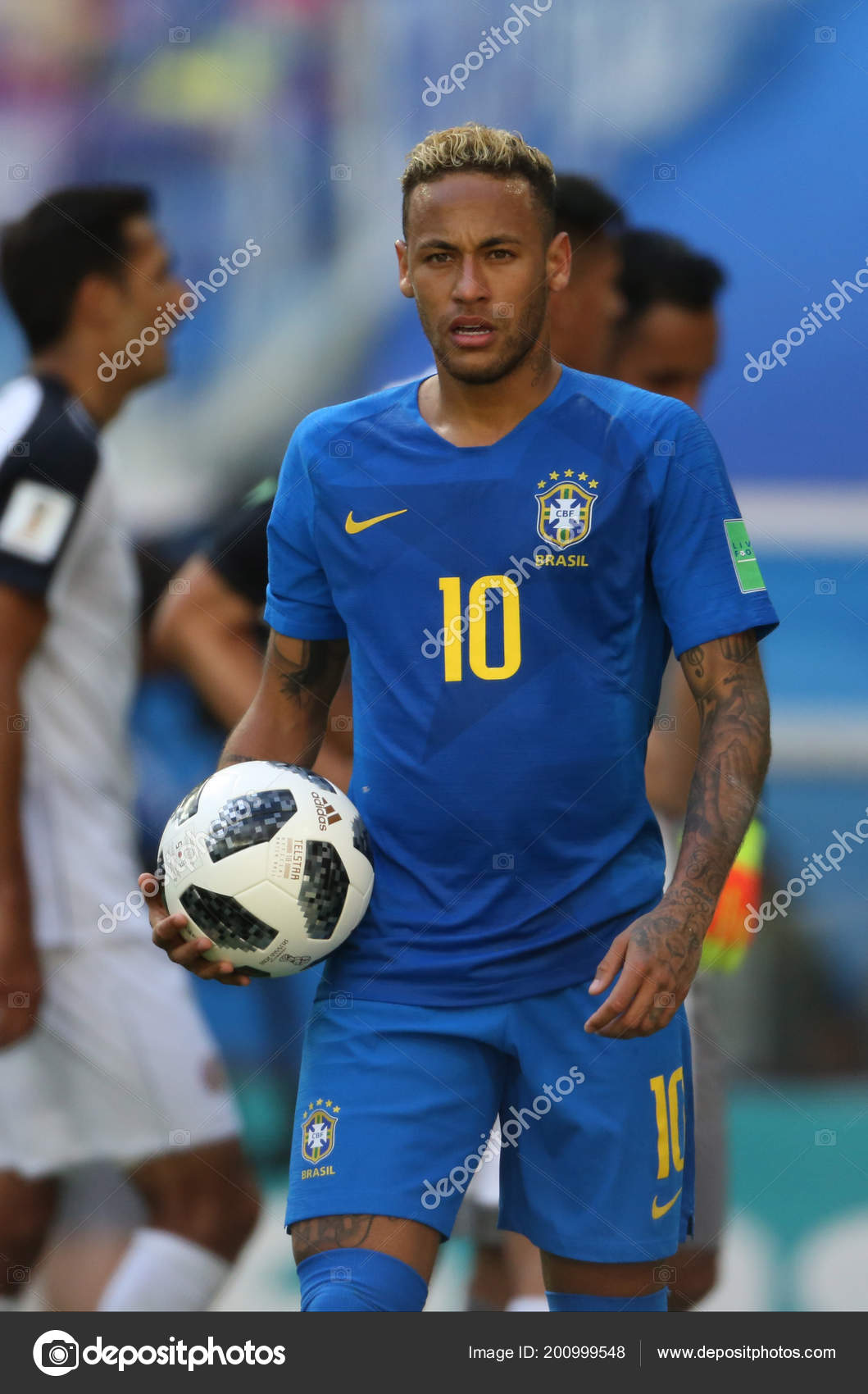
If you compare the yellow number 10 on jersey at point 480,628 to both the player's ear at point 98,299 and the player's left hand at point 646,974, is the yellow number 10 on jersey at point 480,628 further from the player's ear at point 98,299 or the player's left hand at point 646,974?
the player's ear at point 98,299

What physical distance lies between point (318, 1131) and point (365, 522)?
0.86m

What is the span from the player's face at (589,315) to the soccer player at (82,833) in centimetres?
85

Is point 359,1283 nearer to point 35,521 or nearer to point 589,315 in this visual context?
point 35,521

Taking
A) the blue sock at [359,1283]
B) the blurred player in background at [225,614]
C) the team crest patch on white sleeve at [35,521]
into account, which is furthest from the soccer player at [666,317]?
the blue sock at [359,1283]

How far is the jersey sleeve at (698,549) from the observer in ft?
7.24

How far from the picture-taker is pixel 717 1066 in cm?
344

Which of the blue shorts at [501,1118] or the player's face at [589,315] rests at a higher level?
the player's face at [589,315]

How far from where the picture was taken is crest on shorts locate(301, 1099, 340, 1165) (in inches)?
85.4

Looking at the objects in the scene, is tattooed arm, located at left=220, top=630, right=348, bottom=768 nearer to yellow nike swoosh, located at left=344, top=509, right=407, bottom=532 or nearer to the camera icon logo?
yellow nike swoosh, located at left=344, top=509, right=407, bottom=532

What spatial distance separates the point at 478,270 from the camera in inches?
87.3

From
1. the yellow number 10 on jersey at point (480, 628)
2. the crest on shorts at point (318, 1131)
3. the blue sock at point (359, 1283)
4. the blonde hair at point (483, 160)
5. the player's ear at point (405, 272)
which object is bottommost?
the blue sock at point (359, 1283)

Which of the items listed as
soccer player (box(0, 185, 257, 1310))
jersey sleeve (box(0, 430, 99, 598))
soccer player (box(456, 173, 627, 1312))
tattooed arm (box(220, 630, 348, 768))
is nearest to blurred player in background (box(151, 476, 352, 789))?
soccer player (box(0, 185, 257, 1310))

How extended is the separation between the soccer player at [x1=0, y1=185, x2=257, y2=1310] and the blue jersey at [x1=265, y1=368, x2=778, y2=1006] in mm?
1336

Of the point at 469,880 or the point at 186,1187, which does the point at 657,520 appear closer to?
the point at 469,880
